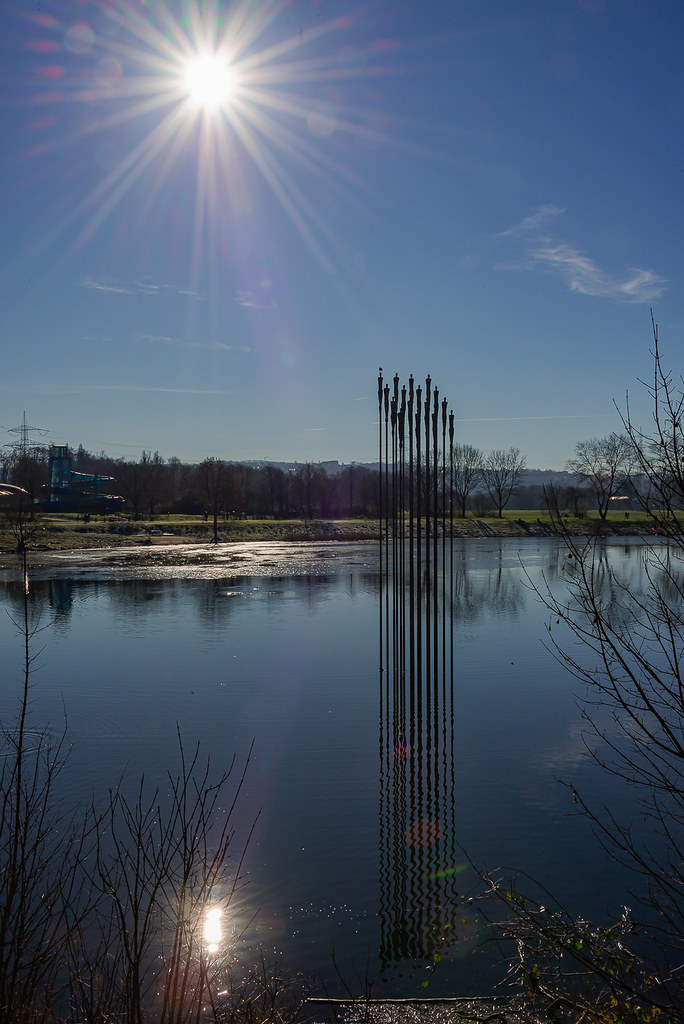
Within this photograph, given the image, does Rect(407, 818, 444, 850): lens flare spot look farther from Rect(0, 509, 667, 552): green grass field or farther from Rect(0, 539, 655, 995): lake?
Rect(0, 509, 667, 552): green grass field

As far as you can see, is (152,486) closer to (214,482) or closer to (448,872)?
(214,482)

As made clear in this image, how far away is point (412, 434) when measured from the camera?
41.9 ft

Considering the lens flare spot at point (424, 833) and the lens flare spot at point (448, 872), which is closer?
the lens flare spot at point (448, 872)

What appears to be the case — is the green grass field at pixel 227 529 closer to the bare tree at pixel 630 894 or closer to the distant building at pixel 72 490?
the distant building at pixel 72 490

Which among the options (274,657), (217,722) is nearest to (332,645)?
(274,657)

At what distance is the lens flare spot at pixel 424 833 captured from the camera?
846 centimetres

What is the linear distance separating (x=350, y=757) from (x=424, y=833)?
241 cm

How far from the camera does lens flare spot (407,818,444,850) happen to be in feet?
27.7

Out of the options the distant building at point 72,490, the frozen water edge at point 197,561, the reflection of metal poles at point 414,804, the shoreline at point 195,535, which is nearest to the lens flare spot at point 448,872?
the reflection of metal poles at point 414,804

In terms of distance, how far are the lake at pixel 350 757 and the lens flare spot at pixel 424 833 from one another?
1.0 inches

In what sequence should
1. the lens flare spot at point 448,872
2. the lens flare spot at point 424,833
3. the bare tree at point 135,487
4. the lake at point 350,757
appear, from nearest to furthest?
the lake at point 350,757 → the lens flare spot at point 448,872 → the lens flare spot at point 424,833 → the bare tree at point 135,487

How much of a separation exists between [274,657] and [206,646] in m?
2.25

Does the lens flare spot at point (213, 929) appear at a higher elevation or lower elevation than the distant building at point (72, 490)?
lower

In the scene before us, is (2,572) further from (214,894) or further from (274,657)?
(214,894)
